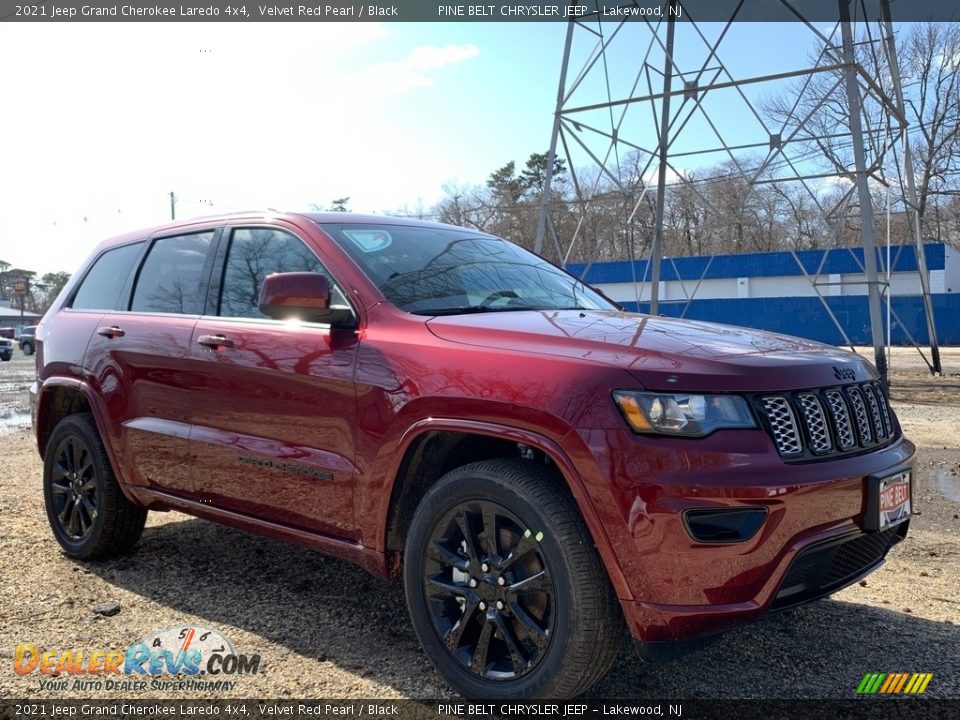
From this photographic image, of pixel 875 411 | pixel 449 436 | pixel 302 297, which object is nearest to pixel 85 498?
pixel 302 297

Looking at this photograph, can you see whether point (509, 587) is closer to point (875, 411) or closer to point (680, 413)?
point (680, 413)

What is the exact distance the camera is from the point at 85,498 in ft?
15.2

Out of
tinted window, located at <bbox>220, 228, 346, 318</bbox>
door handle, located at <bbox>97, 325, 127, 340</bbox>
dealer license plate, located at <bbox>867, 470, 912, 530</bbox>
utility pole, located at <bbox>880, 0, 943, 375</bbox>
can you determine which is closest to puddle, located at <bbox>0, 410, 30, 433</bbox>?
door handle, located at <bbox>97, 325, 127, 340</bbox>

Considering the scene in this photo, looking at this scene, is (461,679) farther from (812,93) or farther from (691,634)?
(812,93)

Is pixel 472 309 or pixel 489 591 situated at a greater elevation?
pixel 472 309

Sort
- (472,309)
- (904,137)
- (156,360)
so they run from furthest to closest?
(904,137) < (156,360) < (472,309)

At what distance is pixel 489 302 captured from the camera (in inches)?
140

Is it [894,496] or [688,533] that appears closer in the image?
[688,533]

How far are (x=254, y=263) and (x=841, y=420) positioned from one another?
2705 millimetres

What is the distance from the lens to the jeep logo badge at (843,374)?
2.91 metres

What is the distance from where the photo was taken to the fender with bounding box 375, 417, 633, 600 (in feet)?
8.23

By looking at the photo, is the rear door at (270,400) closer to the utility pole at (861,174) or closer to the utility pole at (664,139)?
the utility pole at (861,174)

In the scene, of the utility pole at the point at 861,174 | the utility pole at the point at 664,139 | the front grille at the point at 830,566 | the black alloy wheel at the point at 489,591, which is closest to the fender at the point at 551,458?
the black alloy wheel at the point at 489,591

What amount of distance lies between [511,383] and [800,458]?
0.95 meters
